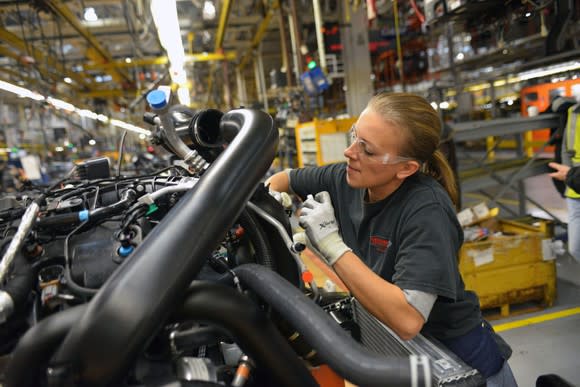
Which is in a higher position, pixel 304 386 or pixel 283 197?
pixel 283 197

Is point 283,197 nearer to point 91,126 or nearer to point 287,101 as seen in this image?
point 287,101

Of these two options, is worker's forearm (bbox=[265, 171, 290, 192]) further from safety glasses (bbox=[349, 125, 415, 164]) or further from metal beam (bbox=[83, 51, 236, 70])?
metal beam (bbox=[83, 51, 236, 70])

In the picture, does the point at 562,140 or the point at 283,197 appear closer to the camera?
the point at 283,197

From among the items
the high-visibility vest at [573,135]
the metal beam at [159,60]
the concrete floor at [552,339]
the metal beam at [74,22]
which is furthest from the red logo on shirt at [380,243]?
the metal beam at [159,60]

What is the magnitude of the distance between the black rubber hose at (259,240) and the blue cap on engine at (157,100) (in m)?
0.33

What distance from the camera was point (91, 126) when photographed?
52.6ft

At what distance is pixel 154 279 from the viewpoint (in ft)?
1.99

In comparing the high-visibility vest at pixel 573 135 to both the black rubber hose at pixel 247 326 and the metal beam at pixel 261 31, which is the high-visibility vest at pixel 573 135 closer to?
the black rubber hose at pixel 247 326

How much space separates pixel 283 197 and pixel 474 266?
2435 mm

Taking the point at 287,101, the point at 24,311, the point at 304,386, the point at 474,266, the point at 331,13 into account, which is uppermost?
the point at 331,13

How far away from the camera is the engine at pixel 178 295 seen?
58 centimetres

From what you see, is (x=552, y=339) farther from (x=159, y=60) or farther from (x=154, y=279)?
(x=159, y=60)

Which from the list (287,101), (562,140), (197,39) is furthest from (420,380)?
(197,39)

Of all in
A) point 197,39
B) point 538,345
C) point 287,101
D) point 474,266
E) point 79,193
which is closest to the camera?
point 79,193
